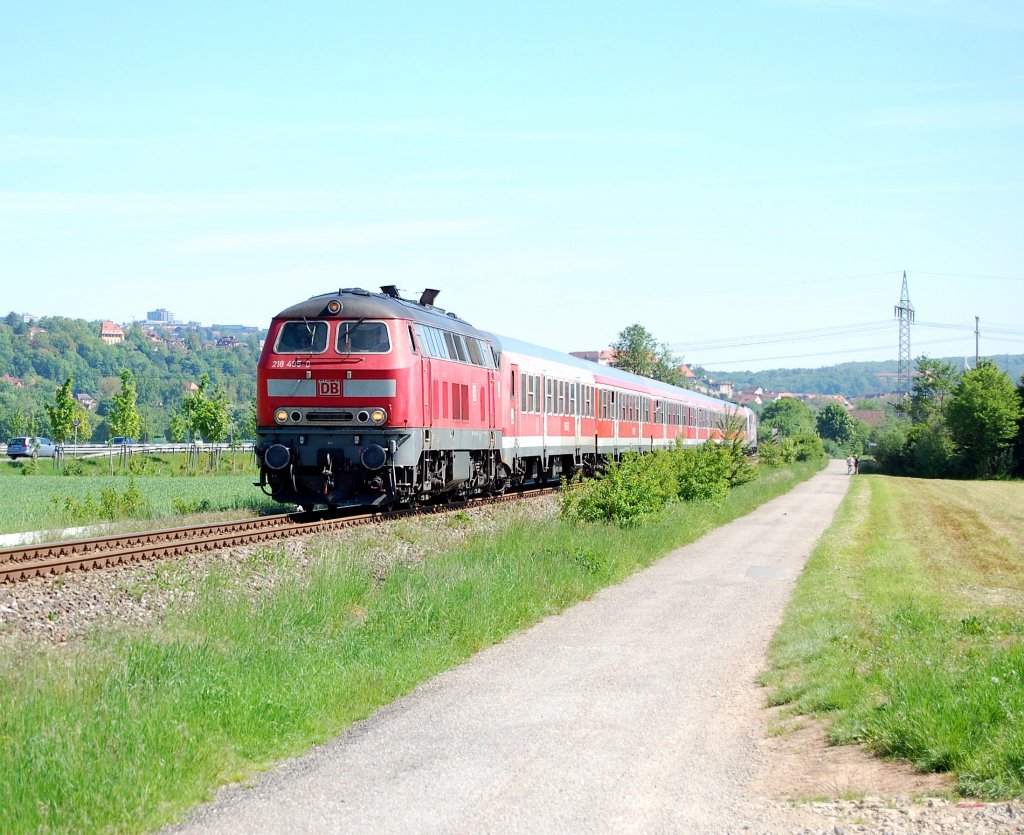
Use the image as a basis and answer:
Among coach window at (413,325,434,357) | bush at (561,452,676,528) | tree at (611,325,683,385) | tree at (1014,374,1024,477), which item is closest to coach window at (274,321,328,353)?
coach window at (413,325,434,357)

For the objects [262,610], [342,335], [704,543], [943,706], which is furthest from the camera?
[704,543]

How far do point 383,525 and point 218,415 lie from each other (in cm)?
5480

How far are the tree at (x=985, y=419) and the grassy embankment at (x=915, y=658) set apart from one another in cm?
6039

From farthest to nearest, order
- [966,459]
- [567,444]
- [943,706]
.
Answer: [966,459]
[567,444]
[943,706]

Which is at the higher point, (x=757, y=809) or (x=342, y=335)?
(x=342, y=335)

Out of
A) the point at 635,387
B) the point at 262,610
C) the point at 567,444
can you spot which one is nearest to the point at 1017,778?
the point at 262,610

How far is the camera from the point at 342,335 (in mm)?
21406

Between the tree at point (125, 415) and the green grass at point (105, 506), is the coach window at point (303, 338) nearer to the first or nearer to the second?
the green grass at point (105, 506)

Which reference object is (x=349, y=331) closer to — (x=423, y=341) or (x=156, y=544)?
(x=423, y=341)

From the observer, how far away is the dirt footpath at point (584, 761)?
6613 mm

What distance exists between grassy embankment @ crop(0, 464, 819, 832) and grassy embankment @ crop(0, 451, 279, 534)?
10.4 metres

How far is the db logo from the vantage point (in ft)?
69.9

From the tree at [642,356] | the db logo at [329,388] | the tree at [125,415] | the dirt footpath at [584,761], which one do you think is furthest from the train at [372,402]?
the tree at [642,356]

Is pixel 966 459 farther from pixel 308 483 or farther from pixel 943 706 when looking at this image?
pixel 943 706
